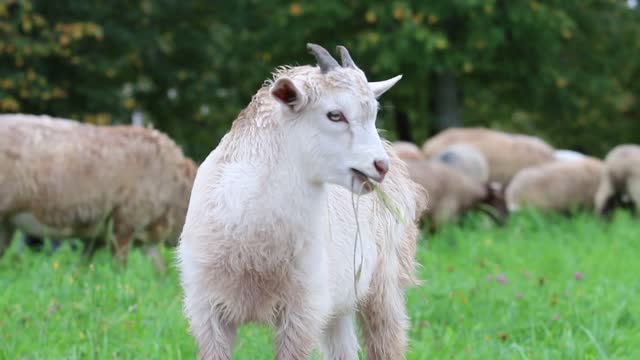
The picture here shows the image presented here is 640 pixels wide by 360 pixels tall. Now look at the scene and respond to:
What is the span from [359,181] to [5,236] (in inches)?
180

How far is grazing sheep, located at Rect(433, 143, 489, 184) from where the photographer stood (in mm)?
12828

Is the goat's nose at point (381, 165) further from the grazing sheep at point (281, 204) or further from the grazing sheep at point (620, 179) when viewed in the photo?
the grazing sheep at point (620, 179)

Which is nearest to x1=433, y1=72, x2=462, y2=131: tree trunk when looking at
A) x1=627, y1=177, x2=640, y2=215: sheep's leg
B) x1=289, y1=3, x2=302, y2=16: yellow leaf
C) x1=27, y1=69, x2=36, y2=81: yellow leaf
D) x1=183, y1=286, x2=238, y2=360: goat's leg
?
x1=289, y1=3, x2=302, y2=16: yellow leaf

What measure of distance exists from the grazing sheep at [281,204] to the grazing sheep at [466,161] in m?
8.76

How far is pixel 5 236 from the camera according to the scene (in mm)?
7660

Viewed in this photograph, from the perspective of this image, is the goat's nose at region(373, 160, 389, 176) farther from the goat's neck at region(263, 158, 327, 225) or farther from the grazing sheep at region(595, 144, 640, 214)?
the grazing sheep at region(595, 144, 640, 214)

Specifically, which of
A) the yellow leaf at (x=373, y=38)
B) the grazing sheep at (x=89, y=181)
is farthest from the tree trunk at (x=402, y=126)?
the grazing sheep at (x=89, y=181)

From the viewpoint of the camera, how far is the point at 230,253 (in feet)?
12.6

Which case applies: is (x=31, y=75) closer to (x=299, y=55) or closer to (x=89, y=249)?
(x=299, y=55)

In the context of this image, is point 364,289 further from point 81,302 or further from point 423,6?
point 423,6

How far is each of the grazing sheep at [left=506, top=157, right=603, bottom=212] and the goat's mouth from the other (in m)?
8.83

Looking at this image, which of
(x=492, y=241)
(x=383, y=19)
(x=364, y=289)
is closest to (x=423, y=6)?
(x=383, y=19)

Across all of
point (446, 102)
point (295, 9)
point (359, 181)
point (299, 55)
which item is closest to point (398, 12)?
point (295, 9)

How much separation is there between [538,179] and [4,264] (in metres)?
6.87
